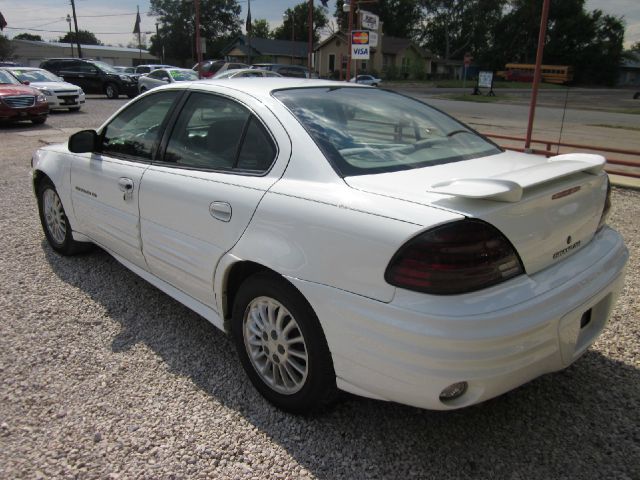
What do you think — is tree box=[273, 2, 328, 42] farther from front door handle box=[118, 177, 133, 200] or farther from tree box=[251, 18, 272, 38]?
front door handle box=[118, 177, 133, 200]

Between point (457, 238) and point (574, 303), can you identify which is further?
point (574, 303)

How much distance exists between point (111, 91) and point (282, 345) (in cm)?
2431

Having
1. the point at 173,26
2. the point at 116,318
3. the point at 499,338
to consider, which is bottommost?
the point at 116,318

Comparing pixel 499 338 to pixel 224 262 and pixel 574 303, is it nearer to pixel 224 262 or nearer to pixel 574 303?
pixel 574 303

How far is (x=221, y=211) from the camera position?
2.62 meters

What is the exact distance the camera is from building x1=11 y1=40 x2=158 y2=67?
253 feet

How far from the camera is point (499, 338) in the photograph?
1901mm

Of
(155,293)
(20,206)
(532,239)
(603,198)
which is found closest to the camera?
(532,239)

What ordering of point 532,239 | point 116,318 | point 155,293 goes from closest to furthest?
1. point 532,239
2. point 116,318
3. point 155,293

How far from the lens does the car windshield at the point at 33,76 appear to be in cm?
1758

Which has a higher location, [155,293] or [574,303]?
[574,303]

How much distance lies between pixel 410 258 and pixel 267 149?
1.05m

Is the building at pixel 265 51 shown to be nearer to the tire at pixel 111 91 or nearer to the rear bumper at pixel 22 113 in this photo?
the tire at pixel 111 91

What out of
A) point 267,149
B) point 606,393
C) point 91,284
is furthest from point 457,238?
point 91,284
